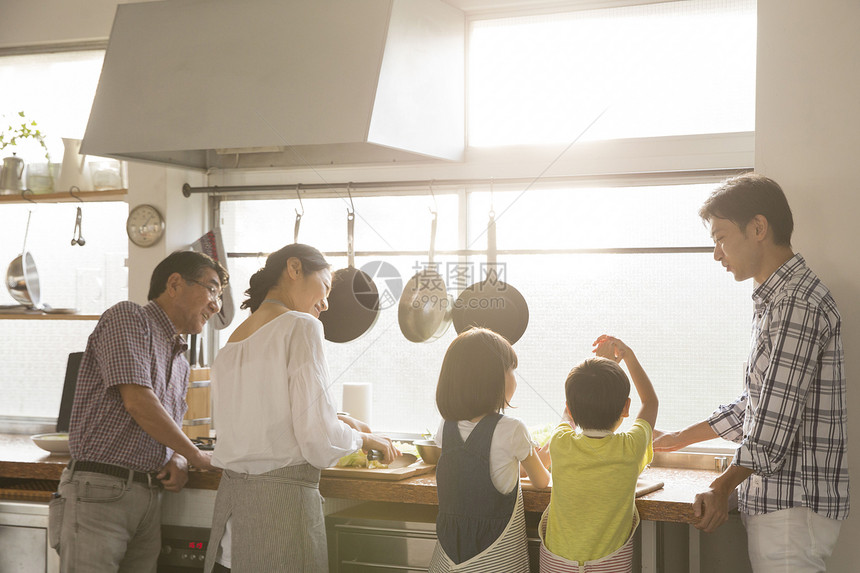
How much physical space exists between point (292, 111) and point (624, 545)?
4.34 ft

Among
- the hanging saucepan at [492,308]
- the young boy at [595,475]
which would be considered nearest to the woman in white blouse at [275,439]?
the young boy at [595,475]

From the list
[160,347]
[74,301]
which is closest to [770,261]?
[160,347]

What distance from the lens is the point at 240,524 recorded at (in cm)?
197

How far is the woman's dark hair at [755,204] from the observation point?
1.78m

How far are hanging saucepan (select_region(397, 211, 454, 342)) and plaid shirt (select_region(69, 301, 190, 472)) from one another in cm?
78

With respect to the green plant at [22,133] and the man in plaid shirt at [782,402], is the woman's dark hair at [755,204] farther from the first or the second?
the green plant at [22,133]

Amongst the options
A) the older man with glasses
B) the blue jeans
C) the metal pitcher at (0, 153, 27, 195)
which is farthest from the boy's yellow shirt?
the metal pitcher at (0, 153, 27, 195)

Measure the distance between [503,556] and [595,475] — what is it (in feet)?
0.89

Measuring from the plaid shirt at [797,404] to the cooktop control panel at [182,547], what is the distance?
1.39 meters

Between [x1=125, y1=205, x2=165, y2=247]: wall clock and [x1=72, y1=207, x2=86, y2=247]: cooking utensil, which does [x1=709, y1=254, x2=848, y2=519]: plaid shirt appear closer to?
[x1=125, y1=205, x2=165, y2=247]: wall clock

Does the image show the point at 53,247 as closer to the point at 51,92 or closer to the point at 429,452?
the point at 51,92

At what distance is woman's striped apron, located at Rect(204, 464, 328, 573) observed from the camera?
194 cm

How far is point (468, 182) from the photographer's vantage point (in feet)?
8.73

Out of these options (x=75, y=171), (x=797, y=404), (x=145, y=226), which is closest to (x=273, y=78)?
(x=145, y=226)
